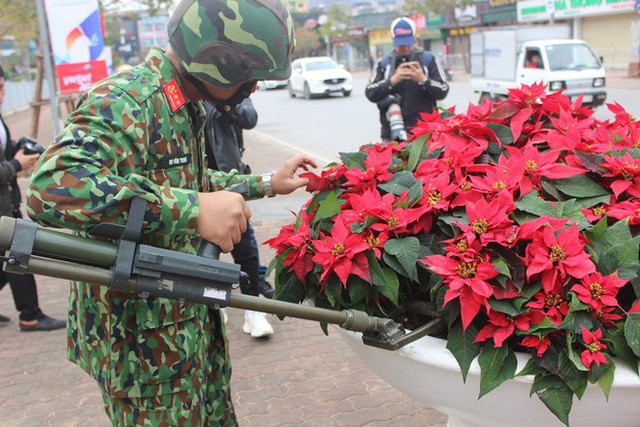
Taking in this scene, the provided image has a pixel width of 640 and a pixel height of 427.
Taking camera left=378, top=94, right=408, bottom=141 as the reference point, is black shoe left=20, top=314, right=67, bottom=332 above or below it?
below

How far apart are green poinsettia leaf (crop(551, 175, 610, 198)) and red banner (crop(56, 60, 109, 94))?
8.88 meters

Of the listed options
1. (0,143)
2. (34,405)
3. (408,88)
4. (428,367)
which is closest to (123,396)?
(428,367)

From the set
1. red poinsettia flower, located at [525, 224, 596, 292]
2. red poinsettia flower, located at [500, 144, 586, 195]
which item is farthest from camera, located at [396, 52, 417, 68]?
red poinsettia flower, located at [525, 224, 596, 292]

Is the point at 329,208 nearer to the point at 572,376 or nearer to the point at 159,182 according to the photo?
the point at 159,182

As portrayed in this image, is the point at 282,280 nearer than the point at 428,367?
No

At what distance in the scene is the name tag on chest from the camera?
1819 millimetres

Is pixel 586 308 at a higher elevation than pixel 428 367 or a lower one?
higher

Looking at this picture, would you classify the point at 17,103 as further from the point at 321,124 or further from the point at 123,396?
the point at 123,396

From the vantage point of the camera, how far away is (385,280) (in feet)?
5.22

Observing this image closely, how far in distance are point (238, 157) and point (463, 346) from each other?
3.03 m

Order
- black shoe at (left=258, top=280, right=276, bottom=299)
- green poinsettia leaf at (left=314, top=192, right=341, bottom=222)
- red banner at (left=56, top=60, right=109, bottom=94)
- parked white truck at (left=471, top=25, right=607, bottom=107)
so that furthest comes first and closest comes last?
1. parked white truck at (left=471, top=25, right=607, bottom=107)
2. red banner at (left=56, top=60, right=109, bottom=94)
3. black shoe at (left=258, top=280, right=276, bottom=299)
4. green poinsettia leaf at (left=314, top=192, right=341, bottom=222)

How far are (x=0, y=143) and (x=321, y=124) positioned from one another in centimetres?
1219

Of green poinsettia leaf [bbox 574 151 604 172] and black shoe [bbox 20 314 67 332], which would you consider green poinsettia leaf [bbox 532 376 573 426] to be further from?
black shoe [bbox 20 314 67 332]

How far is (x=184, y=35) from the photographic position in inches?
68.3
